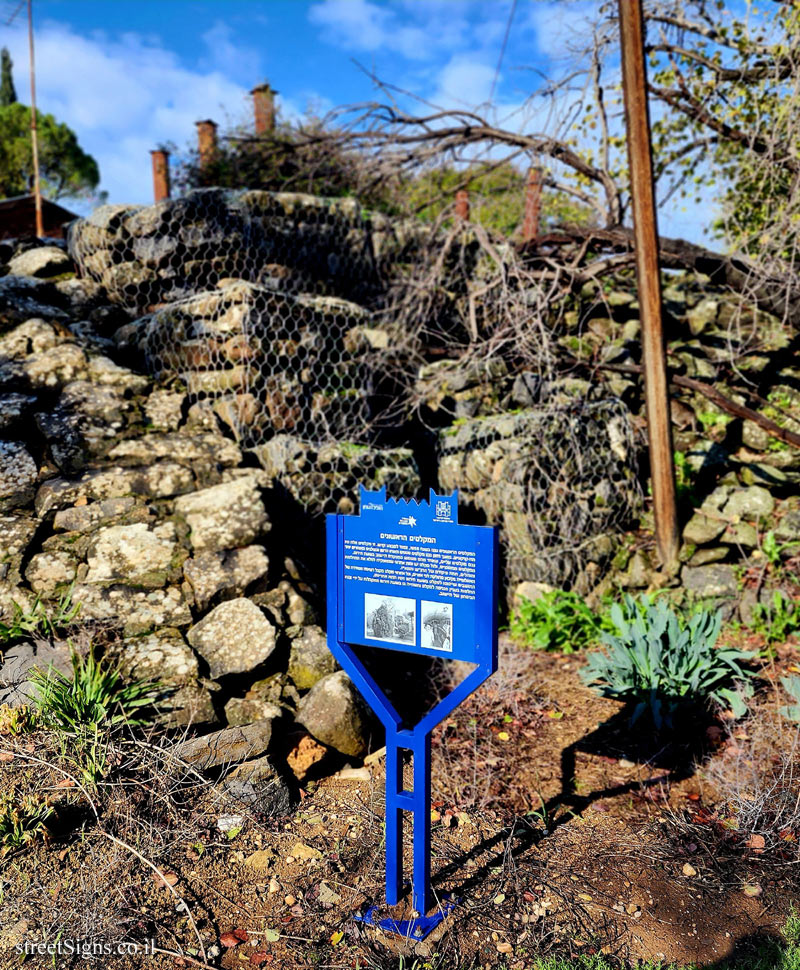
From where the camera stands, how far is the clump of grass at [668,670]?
12.2 feet

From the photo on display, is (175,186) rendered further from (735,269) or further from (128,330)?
(735,269)

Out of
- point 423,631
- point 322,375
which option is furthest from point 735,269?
point 423,631

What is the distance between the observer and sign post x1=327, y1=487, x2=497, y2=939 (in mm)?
2438

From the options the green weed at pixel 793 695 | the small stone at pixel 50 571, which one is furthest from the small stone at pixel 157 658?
the green weed at pixel 793 695

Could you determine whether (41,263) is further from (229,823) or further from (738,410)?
(738,410)

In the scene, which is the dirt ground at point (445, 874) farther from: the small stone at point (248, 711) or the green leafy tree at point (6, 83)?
the green leafy tree at point (6, 83)

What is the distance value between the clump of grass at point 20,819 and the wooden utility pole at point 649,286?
4.05 metres

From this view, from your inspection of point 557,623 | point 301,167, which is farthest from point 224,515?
point 301,167

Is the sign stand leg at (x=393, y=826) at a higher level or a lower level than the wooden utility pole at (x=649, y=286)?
lower

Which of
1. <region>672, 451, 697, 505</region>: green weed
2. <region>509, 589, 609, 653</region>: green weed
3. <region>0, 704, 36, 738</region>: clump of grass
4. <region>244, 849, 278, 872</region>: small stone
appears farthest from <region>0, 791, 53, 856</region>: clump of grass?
<region>672, 451, 697, 505</region>: green weed

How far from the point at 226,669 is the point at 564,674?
2.14 m

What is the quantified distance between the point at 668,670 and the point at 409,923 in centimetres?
193

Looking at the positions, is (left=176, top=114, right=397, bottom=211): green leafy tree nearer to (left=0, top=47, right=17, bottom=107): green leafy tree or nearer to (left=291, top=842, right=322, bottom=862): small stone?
(left=291, top=842, right=322, bottom=862): small stone

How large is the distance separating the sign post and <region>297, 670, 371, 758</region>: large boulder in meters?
0.82
